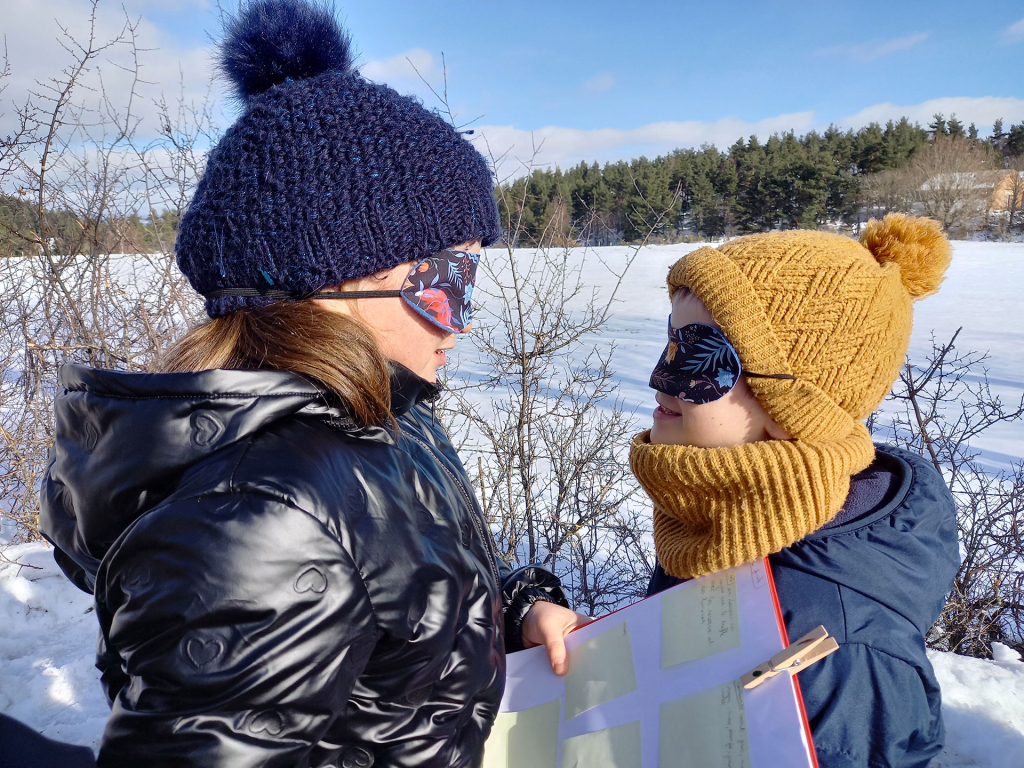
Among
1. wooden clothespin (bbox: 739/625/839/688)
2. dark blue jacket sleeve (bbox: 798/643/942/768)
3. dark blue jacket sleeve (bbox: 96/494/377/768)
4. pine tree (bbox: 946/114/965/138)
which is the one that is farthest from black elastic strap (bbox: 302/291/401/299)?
pine tree (bbox: 946/114/965/138)

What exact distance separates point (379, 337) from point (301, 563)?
0.60 metres

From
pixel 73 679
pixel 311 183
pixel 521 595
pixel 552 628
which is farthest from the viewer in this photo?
pixel 73 679

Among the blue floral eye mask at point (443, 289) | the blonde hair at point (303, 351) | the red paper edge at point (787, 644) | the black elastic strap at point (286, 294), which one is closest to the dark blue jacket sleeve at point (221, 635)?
the blonde hair at point (303, 351)

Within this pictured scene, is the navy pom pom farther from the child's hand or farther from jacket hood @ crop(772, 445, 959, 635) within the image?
jacket hood @ crop(772, 445, 959, 635)

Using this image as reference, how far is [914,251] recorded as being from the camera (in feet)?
5.10

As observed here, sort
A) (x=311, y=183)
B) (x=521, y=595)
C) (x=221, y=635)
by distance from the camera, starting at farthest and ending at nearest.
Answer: (x=521, y=595)
(x=311, y=183)
(x=221, y=635)

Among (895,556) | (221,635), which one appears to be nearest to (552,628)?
(895,556)

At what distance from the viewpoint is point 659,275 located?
22688 millimetres

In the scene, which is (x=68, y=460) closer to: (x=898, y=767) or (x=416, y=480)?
(x=416, y=480)

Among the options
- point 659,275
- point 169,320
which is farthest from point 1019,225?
point 169,320

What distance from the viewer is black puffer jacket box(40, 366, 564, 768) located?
3.03 feet

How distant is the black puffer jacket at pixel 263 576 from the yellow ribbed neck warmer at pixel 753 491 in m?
0.53

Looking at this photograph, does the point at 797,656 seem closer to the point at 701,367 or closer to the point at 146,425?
the point at 701,367

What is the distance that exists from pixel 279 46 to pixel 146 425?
3.35 feet
